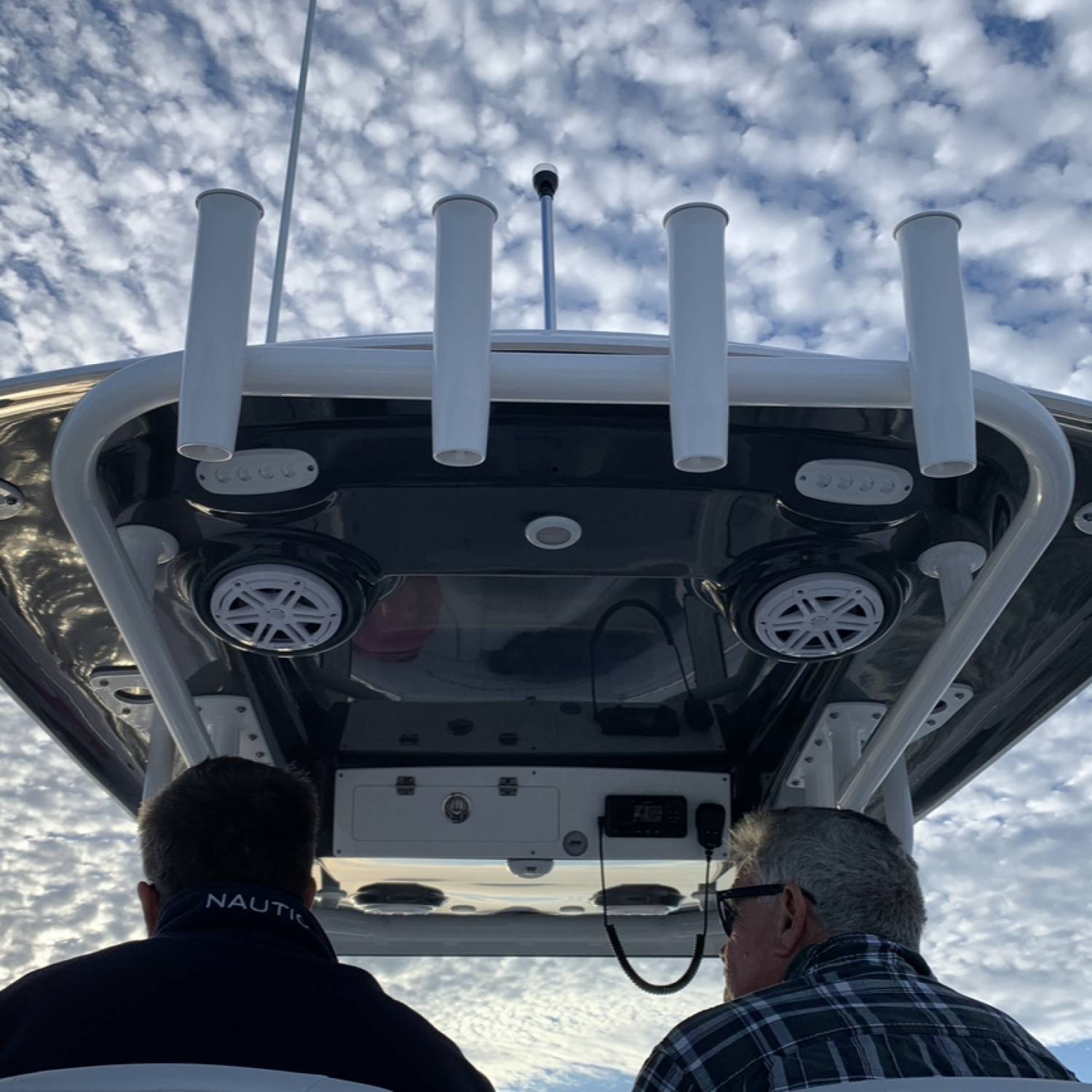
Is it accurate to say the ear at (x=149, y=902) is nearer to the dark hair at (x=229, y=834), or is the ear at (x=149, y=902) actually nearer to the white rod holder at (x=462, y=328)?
the dark hair at (x=229, y=834)

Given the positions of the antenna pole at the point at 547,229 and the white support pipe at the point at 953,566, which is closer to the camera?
the white support pipe at the point at 953,566

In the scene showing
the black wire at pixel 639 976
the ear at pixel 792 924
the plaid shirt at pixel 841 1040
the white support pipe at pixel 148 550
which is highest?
the white support pipe at pixel 148 550

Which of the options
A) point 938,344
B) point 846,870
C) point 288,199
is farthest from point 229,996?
point 288,199

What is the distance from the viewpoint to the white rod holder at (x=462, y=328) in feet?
5.46

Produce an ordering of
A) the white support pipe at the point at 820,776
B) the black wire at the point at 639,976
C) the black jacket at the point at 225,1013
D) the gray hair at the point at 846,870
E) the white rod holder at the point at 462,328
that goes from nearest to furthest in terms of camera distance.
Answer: the black jacket at the point at 225,1013 < the white rod holder at the point at 462,328 < the gray hair at the point at 846,870 < the white support pipe at the point at 820,776 < the black wire at the point at 639,976

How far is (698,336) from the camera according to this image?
172cm

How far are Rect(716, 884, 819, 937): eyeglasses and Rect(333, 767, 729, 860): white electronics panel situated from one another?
47.6 inches

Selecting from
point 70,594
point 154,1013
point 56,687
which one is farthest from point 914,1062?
point 56,687

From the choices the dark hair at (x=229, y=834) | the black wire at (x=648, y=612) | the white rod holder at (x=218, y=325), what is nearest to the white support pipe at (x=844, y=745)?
the black wire at (x=648, y=612)

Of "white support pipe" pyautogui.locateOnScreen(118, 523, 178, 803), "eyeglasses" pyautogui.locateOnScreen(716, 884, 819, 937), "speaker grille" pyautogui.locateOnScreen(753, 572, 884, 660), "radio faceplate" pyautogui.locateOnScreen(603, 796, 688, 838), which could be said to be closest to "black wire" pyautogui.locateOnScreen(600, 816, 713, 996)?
"radio faceplate" pyautogui.locateOnScreen(603, 796, 688, 838)

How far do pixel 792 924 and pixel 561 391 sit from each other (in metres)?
0.95

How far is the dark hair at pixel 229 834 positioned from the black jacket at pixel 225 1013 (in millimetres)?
153

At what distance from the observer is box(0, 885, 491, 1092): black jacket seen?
1461mm

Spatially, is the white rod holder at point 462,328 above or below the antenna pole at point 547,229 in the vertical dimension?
below
